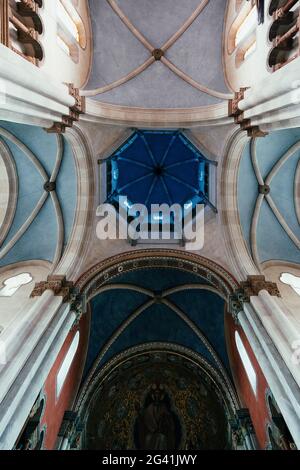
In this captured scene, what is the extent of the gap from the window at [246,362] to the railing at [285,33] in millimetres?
7969

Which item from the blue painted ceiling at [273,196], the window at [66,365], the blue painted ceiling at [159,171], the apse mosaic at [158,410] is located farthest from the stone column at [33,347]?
the blue painted ceiling at [273,196]

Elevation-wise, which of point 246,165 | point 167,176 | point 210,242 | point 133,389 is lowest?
point 133,389

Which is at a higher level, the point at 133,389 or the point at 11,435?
the point at 133,389

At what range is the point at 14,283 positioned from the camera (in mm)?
11156

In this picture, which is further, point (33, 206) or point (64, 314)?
point (33, 206)

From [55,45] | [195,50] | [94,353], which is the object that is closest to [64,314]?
[94,353]

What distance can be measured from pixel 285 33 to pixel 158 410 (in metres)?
12.6

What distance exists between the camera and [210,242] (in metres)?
12.5

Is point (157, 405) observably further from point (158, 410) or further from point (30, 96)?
point (30, 96)

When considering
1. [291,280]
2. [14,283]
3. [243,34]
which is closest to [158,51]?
[243,34]

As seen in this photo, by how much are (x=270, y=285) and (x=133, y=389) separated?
7.17m
